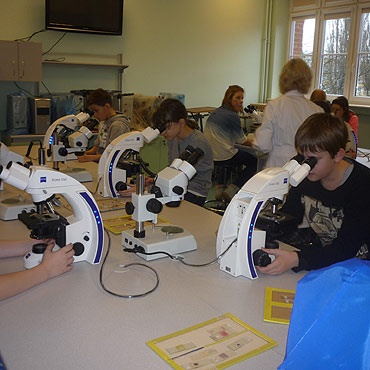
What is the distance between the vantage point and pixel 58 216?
1.60 m

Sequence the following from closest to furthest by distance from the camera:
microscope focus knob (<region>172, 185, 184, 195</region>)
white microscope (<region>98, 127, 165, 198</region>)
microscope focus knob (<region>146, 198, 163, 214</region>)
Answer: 1. microscope focus knob (<region>146, 198, 163, 214</region>)
2. microscope focus knob (<region>172, 185, 184, 195</region>)
3. white microscope (<region>98, 127, 165, 198</region>)

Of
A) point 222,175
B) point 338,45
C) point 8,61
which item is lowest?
point 222,175

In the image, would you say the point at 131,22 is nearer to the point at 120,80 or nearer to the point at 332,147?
the point at 120,80

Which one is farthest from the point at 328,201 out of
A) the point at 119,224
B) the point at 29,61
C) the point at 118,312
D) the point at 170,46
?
the point at 170,46

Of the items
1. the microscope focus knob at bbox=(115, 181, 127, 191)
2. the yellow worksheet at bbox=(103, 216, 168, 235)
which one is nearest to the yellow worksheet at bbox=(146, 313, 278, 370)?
the yellow worksheet at bbox=(103, 216, 168, 235)

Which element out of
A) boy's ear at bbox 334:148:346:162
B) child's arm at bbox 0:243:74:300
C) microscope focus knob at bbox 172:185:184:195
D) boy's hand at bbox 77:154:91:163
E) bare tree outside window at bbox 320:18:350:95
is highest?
bare tree outside window at bbox 320:18:350:95

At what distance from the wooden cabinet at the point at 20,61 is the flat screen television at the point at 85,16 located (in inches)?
24.0

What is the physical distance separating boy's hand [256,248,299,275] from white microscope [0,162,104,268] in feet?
1.97

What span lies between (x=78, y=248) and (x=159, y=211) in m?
0.32

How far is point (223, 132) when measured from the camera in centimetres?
475

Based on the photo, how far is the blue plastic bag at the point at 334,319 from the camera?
2.30ft

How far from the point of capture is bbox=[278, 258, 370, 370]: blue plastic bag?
2.30ft

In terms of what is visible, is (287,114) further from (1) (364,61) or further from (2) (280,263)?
(1) (364,61)

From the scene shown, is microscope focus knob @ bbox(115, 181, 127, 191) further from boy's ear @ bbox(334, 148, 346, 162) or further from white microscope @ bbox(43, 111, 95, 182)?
boy's ear @ bbox(334, 148, 346, 162)
